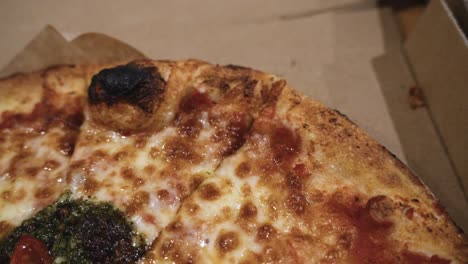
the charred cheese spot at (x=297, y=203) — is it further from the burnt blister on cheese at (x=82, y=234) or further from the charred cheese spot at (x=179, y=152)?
the burnt blister on cheese at (x=82, y=234)

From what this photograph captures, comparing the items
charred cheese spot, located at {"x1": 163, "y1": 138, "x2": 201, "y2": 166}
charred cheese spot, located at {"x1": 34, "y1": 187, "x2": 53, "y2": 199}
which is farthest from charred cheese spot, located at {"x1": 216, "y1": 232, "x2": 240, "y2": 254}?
charred cheese spot, located at {"x1": 34, "y1": 187, "x2": 53, "y2": 199}

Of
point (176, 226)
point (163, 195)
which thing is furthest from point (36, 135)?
point (176, 226)

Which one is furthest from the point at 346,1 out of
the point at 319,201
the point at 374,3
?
the point at 319,201

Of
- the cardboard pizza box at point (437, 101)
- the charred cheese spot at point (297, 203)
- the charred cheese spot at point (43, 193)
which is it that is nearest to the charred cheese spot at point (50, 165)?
the charred cheese spot at point (43, 193)

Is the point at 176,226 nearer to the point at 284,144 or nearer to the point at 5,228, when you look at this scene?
the point at 284,144

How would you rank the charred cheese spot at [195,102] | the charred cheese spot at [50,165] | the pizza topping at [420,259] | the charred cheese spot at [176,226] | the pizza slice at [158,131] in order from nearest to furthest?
the pizza topping at [420,259] → the charred cheese spot at [176,226] → the pizza slice at [158,131] → the charred cheese spot at [50,165] → the charred cheese spot at [195,102]

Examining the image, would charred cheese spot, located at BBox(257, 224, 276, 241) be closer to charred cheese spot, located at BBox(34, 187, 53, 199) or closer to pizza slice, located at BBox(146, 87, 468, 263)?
pizza slice, located at BBox(146, 87, 468, 263)

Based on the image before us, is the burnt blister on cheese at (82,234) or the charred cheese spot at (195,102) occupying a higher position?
the charred cheese spot at (195,102)

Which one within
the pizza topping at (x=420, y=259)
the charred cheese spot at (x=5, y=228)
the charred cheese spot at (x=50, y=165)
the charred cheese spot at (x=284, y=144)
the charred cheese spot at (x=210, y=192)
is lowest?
the charred cheese spot at (x=5, y=228)
